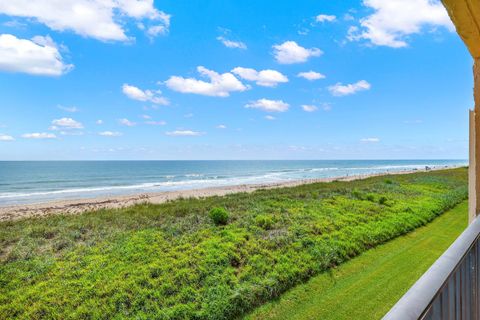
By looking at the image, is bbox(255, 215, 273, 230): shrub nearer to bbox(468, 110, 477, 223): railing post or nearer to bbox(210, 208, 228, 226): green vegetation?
bbox(210, 208, 228, 226): green vegetation

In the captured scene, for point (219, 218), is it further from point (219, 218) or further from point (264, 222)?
point (264, 222)

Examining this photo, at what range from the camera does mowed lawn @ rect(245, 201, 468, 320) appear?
5.03 meters

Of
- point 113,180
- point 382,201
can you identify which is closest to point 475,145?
point 382,201

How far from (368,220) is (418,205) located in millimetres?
3715

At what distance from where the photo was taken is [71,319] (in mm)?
4520

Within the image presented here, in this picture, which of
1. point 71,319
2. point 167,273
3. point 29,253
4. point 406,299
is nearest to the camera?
point 406,299

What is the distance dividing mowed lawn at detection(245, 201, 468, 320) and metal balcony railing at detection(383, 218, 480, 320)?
3.83 metres

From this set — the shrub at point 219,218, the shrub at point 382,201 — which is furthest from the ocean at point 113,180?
the shrub at point 382,201

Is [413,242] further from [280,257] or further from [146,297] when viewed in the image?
[146,297]

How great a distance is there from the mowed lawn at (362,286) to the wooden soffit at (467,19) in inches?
171

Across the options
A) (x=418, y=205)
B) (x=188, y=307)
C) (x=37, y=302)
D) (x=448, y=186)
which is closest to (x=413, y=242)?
(x=418, y=205)

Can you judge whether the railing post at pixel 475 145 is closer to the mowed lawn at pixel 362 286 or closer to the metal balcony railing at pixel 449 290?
the metal balcony railing at pixel 449 290

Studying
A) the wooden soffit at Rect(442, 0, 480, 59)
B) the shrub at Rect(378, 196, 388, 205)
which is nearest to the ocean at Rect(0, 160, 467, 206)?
the shrub at Rect(378, 196, 388, 205)

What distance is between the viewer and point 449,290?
1.09 m
